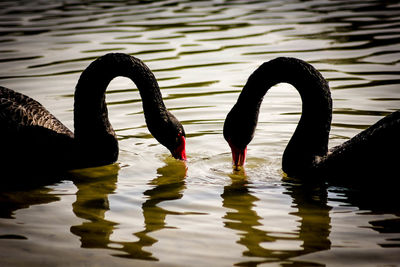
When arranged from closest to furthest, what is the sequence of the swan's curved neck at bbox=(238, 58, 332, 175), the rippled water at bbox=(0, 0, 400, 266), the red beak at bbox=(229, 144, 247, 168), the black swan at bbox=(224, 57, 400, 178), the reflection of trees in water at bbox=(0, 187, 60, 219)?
the rippled water at bbox=(0, 0, 400, 266) → the reflection of trees in water at bbox=(0, 187, 60, 219) → the black swan at bbox=(224, 57, 400, 178) → the swan's curved neck at bbox=(238, 58, 332, 175) → the red beak at bbox=(229, 144, 247, 168)

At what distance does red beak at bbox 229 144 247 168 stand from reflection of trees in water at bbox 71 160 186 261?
1.55ft

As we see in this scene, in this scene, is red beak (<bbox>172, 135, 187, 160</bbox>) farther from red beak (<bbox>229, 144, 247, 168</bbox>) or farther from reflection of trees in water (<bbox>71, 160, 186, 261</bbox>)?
red beak (<bbox>229, 144, 247, 168</bbox>)

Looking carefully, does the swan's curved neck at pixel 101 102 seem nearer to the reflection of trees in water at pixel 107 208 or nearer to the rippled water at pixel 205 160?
the rippled water at pixel 205 160

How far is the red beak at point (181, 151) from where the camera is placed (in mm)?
5625

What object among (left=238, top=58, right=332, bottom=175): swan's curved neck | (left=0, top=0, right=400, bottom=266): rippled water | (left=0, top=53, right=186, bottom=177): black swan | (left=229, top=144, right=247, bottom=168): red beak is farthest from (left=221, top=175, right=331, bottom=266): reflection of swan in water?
(left=0, top=53, right=186, bottom=177): black swan

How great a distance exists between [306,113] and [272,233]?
153 cm

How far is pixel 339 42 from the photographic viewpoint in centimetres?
1070

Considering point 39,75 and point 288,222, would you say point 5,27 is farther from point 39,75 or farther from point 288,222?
point 288,222

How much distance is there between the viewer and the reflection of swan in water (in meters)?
3.86

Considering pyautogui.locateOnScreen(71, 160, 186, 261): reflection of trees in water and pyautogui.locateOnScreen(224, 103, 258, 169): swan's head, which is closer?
pyautogui.locateOnScreen(71, 160, 186, 261): reflection of trees in water

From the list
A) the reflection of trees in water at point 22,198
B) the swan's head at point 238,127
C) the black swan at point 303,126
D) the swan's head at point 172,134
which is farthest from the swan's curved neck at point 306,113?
the reflection of trees in water at point 22,198

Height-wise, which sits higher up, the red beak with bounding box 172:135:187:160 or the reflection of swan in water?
the red beak with bounding box 172:135:187:160

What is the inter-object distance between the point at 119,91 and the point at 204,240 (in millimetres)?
4878

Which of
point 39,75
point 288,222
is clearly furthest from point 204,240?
point 39,75
